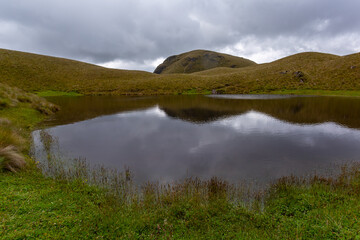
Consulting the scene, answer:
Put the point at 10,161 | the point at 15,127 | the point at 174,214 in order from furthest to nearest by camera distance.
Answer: the point at 15,127 → the point at 10,161 → the point at 174,214

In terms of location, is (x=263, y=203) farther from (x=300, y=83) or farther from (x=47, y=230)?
(x=300, y=83)

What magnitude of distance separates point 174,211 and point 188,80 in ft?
284

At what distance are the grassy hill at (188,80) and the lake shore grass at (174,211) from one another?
67.3 metres

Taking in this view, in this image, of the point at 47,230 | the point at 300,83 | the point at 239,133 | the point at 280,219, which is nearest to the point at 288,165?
the point at 280,219

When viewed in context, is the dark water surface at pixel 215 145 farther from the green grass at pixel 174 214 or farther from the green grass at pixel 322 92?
the green grass at pixel 322 92

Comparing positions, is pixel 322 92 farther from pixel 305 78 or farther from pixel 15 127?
pixel 15 127

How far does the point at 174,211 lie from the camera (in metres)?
7.13

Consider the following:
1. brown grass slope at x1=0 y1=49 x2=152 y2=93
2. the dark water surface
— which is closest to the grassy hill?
brown grass slope at x1=0 y1=49 x2=152 y2=93

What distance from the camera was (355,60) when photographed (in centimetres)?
7569

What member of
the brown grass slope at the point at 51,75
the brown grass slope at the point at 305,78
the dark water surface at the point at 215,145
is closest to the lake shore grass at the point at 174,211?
the dark water surface at the point at 215,145

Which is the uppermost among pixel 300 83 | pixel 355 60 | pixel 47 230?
pixel 355 60

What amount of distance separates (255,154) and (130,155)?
10.5 m

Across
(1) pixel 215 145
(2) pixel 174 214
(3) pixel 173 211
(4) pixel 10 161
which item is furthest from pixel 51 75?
(2) pixel 174 214

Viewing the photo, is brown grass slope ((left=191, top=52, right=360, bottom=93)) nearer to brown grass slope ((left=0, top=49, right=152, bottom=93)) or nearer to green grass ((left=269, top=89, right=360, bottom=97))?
green grass ((left=269, top=89, right=360, bottom=97))
